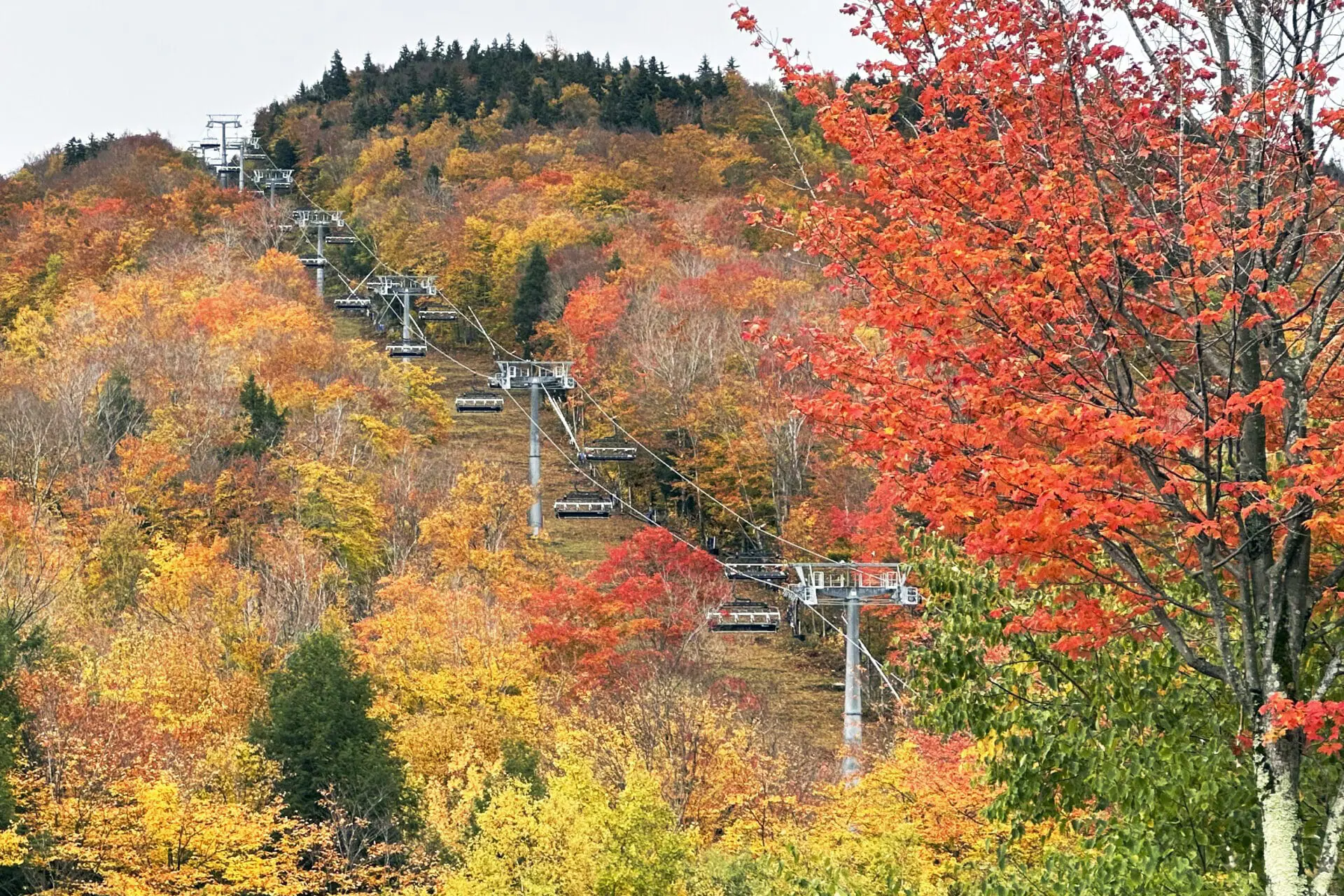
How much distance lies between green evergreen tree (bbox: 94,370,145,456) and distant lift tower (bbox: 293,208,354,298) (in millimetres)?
28442

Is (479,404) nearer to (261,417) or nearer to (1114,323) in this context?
(261,417)

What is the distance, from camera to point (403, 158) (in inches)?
4031

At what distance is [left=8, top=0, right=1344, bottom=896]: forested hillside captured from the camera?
7746mm

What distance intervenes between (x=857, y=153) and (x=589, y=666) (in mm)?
29944

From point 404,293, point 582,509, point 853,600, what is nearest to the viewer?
point 853,600

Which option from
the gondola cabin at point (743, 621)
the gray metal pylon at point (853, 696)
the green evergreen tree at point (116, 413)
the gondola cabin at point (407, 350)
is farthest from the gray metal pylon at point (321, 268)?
the gray metal pylon at point (853, 696)

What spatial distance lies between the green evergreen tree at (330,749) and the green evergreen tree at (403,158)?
75.7 metres

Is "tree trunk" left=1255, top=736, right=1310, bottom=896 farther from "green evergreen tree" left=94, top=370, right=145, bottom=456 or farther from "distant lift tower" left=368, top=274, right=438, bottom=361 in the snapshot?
"distant lift tower" left=368, top=274, right=438, bottom=361

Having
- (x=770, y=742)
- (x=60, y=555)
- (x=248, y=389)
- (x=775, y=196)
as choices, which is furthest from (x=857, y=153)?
(x=775, y=196)

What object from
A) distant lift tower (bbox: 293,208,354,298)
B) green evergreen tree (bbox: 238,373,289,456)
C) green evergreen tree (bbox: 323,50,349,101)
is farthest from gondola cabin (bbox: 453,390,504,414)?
green evergreen tree (bbox: 323,50,349,101)

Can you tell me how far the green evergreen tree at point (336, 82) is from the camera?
130500 mm

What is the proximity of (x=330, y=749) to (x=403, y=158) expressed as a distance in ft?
259

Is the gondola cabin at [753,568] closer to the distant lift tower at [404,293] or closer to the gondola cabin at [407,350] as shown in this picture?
the gondola cabin at [407,350]

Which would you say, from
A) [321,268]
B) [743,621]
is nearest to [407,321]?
[321,268]
